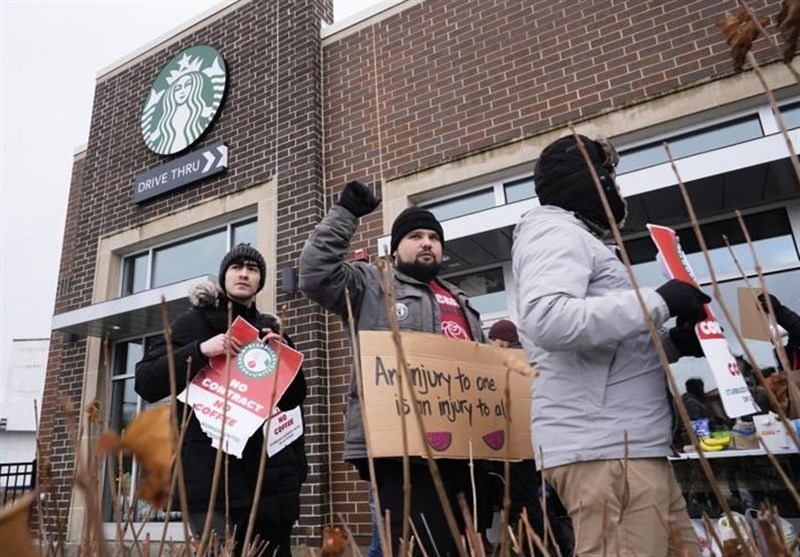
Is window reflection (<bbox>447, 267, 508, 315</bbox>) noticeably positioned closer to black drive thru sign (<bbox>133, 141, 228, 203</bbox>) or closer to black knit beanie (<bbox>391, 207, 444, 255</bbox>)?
black knit beanie (<bbox>391, 207, 444, 255</bbox>)

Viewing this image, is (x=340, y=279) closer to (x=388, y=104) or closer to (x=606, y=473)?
(x=606, y=473)

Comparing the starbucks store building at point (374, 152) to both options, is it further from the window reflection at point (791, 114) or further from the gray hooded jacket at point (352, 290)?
the gray hooded jacket at point (352, 290)

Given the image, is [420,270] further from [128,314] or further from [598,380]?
[128,314]

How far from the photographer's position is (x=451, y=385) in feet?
6.61

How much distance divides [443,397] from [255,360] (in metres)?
0.80

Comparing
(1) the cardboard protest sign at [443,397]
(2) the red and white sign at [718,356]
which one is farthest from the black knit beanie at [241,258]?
(2) the red and white sign at [718,356]

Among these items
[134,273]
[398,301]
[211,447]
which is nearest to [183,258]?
[134,273]

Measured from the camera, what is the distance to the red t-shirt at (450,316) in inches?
93.1

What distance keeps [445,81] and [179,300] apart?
11.4 ft

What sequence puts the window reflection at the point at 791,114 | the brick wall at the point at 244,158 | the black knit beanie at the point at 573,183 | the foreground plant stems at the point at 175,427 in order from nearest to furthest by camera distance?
1. the foreground plant stems at the point at 175,427
2. the black knit beanie at the point at 573,183
3. the window reflection at the point at 791,114
4. the brick wall at the point at 244,158

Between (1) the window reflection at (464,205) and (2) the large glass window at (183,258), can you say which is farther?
(2) the large glass window at (183,258)

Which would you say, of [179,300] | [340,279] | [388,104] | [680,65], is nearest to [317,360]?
[179,300]

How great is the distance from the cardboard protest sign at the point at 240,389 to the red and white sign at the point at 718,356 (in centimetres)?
140

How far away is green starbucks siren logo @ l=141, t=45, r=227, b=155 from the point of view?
7.00 metres
